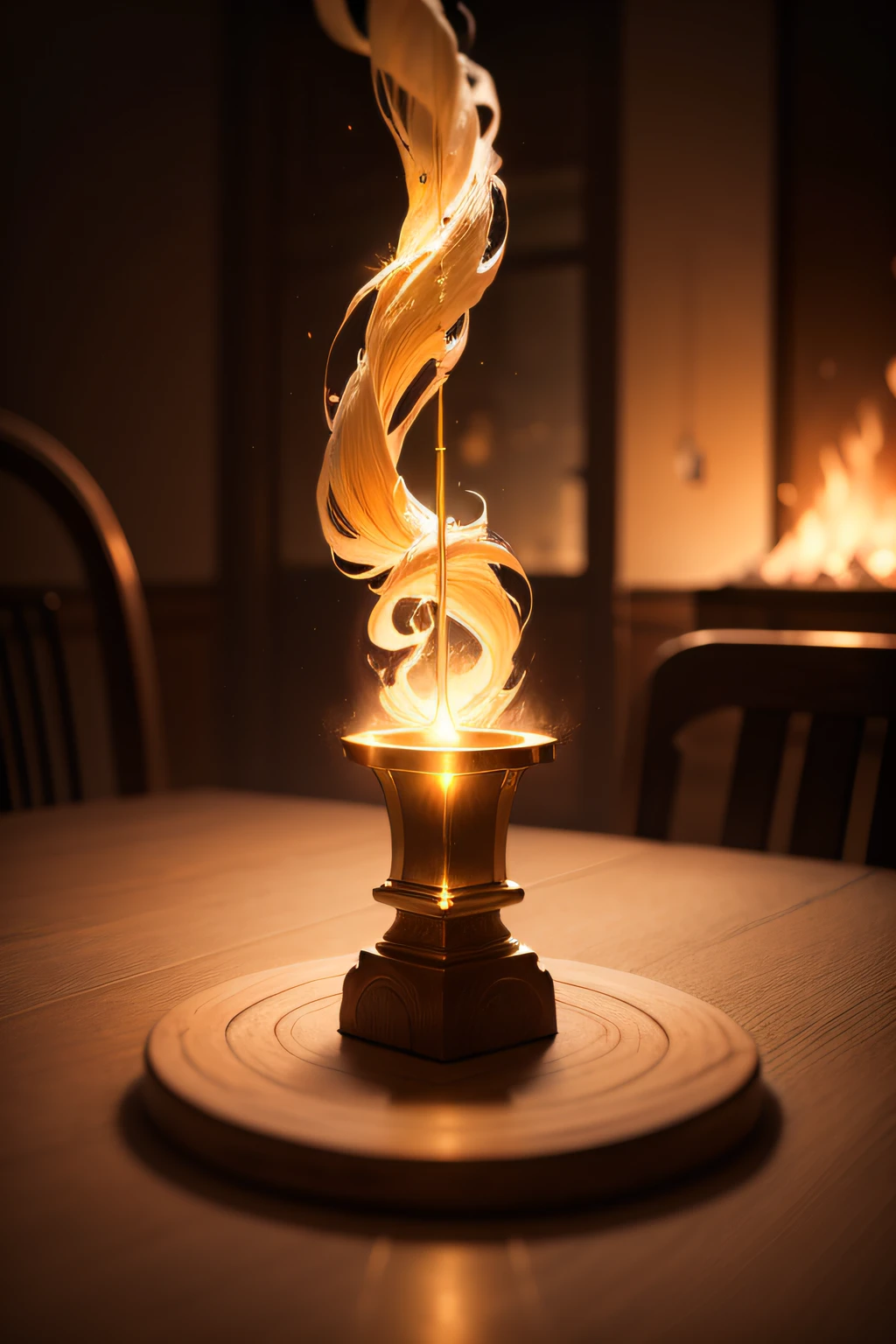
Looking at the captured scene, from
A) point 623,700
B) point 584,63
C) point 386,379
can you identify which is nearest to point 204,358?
point 584,63

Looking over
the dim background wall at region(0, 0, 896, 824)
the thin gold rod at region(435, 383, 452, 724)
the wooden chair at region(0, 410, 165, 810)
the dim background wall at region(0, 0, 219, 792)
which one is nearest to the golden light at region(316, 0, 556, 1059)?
the thin gold rod at region(435, 383, 452, 724)

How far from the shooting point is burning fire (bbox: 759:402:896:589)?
11.8 ft

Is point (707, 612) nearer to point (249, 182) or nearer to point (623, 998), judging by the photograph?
point (249, 182)

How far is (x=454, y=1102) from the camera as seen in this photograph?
1.42 ft

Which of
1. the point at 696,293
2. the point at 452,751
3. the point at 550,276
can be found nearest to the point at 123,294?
the point at 550,276

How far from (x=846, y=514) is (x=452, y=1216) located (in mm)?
3559

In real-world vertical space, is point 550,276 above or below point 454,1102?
above

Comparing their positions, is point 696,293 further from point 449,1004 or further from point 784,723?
point 449,1004

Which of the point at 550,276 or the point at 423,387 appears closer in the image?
the point at 423,387

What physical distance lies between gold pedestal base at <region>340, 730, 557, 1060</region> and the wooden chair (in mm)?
857

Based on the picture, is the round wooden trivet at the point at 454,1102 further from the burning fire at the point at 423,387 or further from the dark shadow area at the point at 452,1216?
the burning fire at the point at 423,387

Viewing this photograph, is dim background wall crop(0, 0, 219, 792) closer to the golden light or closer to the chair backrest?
the chair backrest

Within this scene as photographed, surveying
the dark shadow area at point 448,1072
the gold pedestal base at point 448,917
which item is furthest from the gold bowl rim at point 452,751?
the dark shadow area at point 448,1072

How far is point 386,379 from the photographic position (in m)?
0.51
